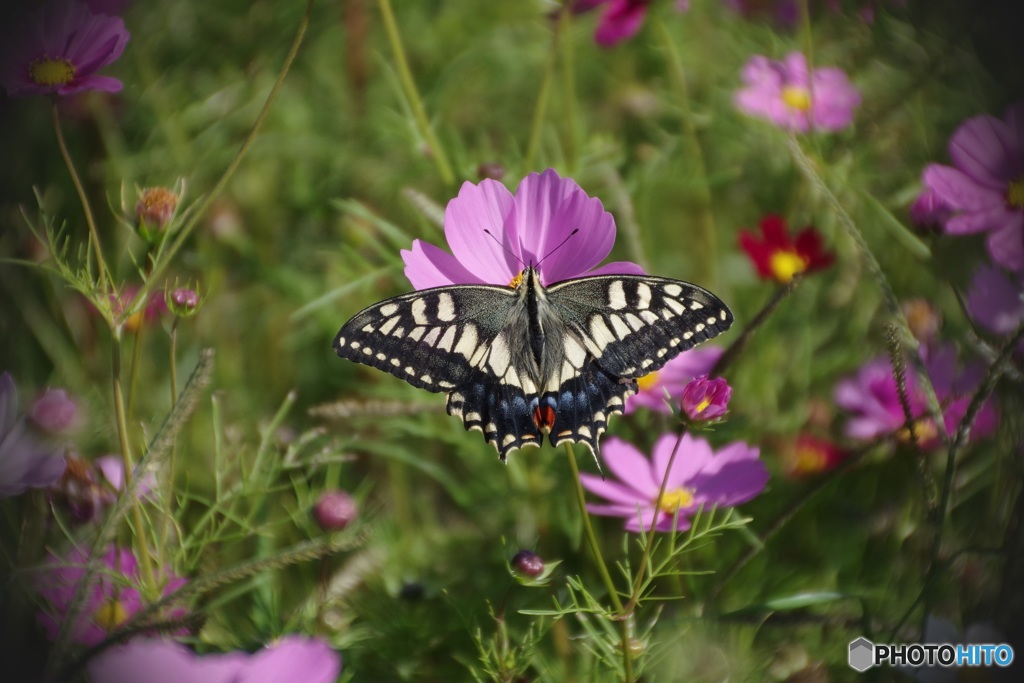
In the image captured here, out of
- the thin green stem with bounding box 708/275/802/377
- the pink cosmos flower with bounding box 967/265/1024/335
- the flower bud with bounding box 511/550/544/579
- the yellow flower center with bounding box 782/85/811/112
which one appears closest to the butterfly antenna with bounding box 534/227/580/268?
the thin green stem with bounding box 708/275/802/377

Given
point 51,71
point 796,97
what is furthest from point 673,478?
point 796,97

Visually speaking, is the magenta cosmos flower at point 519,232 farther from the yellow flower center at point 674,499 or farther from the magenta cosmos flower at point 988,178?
the magenta cosmos flower at point 988,178

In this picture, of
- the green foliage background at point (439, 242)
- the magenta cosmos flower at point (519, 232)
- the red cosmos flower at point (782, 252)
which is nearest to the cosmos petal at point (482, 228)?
the magenta cosmos flower at point (519, 232)

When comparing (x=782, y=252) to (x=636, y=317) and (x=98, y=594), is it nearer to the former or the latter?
(x=636, y=317)

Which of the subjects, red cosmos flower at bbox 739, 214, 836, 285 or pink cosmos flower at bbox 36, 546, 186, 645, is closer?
pink cosmos flower at bbox 36, 546, 186, 645

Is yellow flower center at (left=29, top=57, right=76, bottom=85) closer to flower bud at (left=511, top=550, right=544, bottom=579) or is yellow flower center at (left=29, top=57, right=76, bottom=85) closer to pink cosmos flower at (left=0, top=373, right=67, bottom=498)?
pink cosmos flower at (left=0, top=373, right=67, bottom=498)

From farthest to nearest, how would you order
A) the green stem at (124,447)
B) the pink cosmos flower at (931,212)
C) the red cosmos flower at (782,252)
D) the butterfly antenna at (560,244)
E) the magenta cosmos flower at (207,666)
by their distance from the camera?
the red cosmos flower at (782,252)
the pink cosmos flower at (931,212)
the butterfly antenna at (560,244)
the green stem at (124,447)
the magenta cosmos flower at (207,666)

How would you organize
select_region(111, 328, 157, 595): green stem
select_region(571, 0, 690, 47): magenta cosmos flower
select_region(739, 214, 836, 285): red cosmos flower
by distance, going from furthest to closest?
select_region(571, 0, 690, 47): magenta cosmos flower, select_region(739, 214, 836, 285): red cosmos flower, select_region(111, 328, 157, 595): green stem
